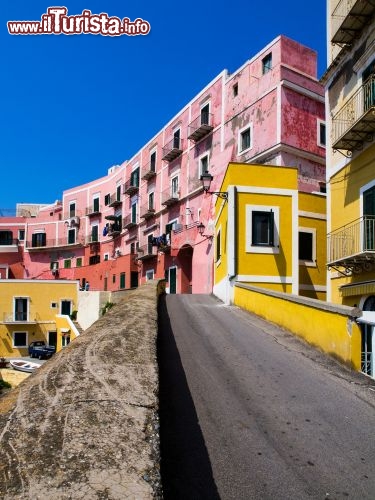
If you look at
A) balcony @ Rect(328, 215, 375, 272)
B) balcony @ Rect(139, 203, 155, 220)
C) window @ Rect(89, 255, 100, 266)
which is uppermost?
balcony @ Rect(139, 203, 155, 220)

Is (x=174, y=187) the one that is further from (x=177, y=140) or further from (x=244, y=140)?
(x=244, y=140)

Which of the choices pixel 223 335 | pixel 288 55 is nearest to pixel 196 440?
pixel 223 335

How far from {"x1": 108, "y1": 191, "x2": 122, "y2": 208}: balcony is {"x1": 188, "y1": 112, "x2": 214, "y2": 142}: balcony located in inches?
712

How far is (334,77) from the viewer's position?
16812mm

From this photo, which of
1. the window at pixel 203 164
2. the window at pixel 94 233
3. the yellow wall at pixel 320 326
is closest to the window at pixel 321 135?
the window at pixel 203 164

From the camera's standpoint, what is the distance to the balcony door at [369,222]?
42.8 ft

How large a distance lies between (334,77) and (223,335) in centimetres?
1130

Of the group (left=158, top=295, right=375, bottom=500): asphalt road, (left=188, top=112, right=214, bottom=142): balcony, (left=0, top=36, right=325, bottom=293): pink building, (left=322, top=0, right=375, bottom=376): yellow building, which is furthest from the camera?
(left=188, top=112, right=214, bottom=142): balcony

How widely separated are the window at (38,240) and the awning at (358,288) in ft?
178

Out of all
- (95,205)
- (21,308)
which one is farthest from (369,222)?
(95,205)

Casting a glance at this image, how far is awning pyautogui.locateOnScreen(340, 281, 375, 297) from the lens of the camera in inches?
517

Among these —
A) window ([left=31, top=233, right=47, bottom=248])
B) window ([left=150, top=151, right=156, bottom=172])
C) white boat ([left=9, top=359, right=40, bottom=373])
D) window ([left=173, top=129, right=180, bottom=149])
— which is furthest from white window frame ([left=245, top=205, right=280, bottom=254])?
window ([left=31, top=233, right=47, bottom=248])

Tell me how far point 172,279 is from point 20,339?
56.3 ft

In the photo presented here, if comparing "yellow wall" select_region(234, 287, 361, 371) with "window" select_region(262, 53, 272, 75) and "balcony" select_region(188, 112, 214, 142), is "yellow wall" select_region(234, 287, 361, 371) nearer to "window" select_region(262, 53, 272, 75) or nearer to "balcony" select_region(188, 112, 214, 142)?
"window" select_region(262, 53, 272, 75)
